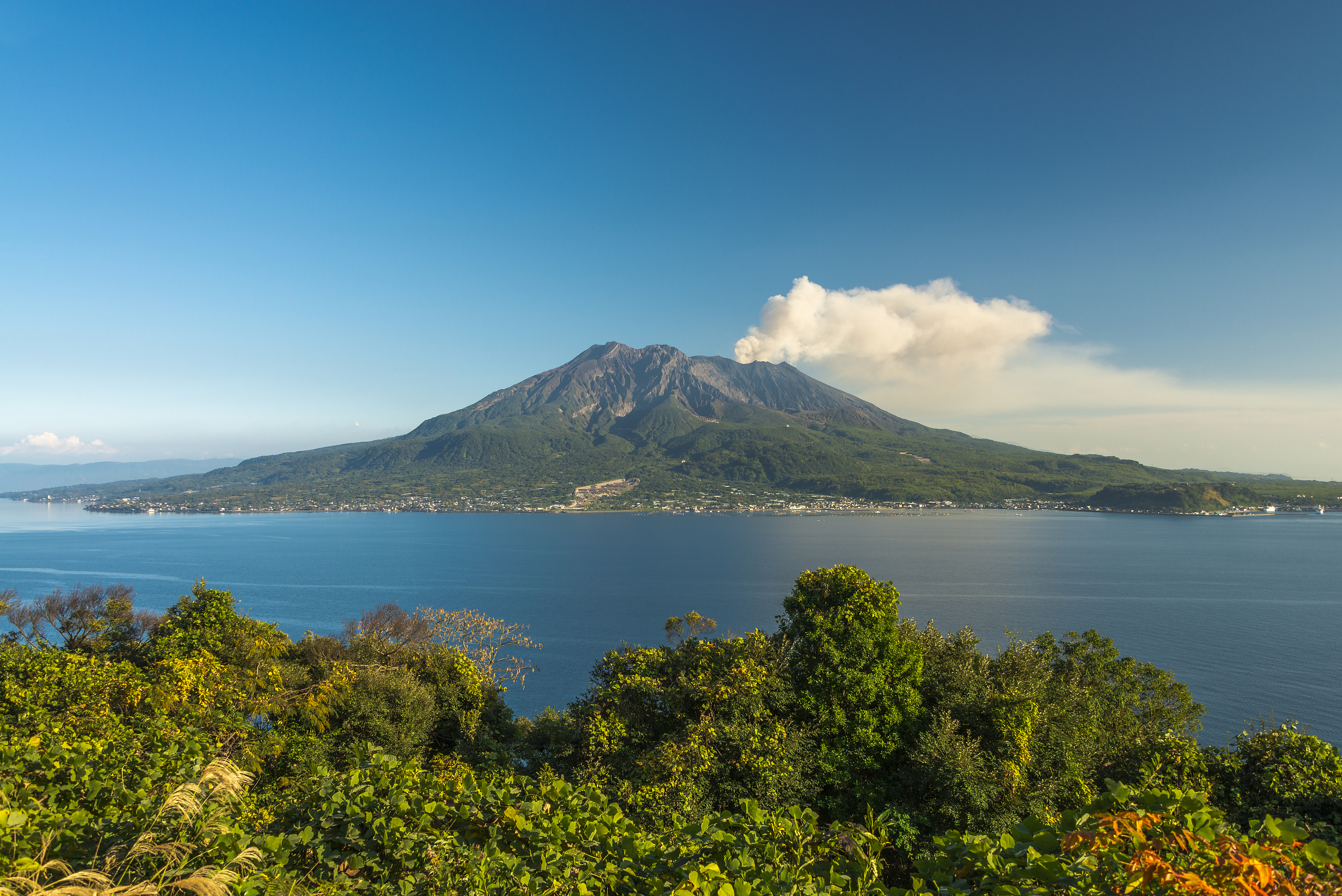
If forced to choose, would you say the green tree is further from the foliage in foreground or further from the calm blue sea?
the calm blue sea

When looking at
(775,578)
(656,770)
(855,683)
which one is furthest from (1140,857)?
(775,578)

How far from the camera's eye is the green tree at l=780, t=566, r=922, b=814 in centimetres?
1570

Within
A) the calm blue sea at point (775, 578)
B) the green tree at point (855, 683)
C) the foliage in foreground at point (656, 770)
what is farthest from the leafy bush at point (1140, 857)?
the calm blue sea at point (775, 578)

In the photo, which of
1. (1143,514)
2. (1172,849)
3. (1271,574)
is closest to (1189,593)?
(1271,574)

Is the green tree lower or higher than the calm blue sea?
higher

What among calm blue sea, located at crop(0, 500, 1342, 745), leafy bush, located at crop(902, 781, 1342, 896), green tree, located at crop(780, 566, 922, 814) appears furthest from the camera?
calm blue sea, located at crop(0, 500, 1342, 745)

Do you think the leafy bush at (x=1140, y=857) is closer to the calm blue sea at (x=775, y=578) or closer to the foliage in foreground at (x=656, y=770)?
the foliage in foreground at (x=656, y=770)

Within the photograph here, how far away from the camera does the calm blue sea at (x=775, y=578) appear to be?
1945 inches

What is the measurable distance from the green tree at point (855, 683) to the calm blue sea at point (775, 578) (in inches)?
1131

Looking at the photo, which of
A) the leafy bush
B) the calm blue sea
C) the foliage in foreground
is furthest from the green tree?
the calm blue sea

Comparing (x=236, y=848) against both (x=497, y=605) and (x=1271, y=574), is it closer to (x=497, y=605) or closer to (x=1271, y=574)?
(x=497, y=605)

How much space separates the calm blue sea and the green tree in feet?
94.3

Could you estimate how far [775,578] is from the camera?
87938mm

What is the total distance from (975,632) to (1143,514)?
557ft
